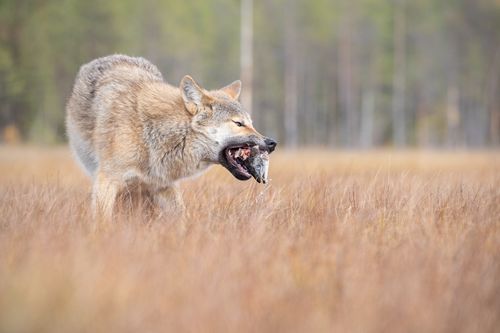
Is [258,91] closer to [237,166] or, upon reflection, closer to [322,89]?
[322,89]

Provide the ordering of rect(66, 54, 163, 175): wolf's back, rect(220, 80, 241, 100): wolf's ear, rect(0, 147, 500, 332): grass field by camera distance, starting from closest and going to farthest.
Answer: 1. rect(0, 147, 500, 332): grass field
2. rect(66, 54, 163, 175): wolf's back
3. rect(220, 80, 241, 100): wolf's ear

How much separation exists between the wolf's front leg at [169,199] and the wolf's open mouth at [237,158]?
1.93 feet

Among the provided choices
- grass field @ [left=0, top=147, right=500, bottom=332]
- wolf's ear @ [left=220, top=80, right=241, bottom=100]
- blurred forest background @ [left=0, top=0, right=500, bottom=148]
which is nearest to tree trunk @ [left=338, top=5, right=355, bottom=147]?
blurred forest background @ [left=0, top=0, right=500, bottom=148]

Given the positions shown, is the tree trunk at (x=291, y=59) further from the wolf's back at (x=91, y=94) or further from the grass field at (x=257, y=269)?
the grass field at (x=257, y=269)

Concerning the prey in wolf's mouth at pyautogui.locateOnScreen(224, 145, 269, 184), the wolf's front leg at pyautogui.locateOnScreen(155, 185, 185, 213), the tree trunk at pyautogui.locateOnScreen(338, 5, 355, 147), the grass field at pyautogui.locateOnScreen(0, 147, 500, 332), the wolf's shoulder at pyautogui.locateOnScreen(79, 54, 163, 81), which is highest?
the tree trunk at pyautogui.locateOnScreen(338, 5, 355, 147)

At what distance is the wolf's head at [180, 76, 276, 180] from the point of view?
546cm

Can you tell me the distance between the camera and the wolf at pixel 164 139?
5.39m

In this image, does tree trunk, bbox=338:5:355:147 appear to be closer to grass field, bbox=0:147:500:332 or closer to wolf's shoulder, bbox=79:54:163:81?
wolf's shoulder, bbox=79:54:163:81

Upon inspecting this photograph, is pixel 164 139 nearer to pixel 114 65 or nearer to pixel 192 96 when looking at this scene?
pixel 192 96

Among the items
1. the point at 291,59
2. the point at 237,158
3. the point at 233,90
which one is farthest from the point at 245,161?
the point at 291,59

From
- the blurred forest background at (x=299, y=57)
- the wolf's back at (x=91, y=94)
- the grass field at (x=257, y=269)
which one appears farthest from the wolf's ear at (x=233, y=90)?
the blurred forest background at (x=299, y=57)

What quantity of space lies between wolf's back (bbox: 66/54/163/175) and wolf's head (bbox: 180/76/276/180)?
0.89 meters

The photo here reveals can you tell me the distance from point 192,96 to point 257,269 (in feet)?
9.14

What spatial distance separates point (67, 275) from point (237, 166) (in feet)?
9.37
